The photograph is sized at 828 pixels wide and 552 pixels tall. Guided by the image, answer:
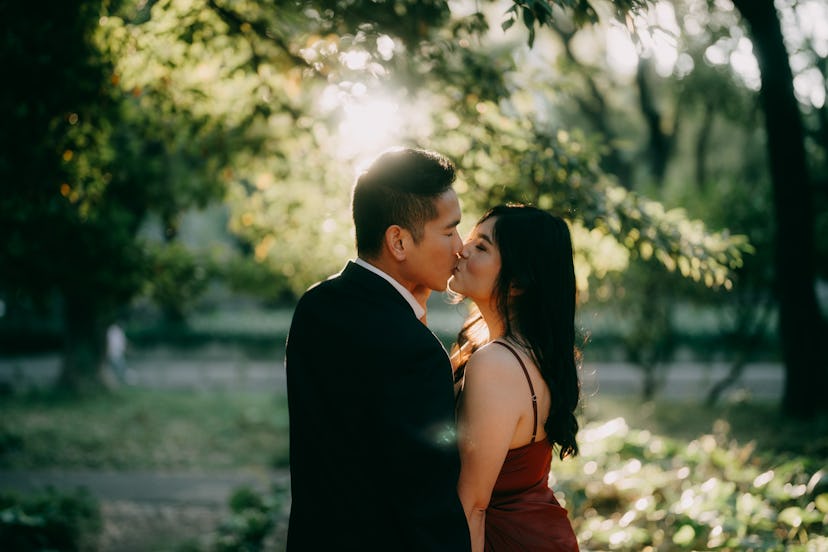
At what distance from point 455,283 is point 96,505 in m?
5.29

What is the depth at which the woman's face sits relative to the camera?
2.80m

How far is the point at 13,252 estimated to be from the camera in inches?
223

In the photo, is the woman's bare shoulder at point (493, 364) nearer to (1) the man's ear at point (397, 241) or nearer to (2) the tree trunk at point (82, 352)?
(1) the man's ear at point (397, 241)

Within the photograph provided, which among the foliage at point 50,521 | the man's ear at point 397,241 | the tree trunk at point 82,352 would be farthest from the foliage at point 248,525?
the tree trunk at point 82,352

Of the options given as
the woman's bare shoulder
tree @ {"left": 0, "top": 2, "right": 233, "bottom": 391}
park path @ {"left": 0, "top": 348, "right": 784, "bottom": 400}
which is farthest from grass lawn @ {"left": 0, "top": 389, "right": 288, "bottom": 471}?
the woman's bare shoulder

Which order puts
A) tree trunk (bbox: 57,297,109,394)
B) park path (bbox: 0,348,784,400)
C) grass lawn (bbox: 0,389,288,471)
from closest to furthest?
grass lawn (bbox: 0,389,288,471) → tree trunk (bbox: 57,297,109,394) → park path (bbox: 0,348,784,400)

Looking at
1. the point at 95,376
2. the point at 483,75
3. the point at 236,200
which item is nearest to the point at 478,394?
the point at 483,75

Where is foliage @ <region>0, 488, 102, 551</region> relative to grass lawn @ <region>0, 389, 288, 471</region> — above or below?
above

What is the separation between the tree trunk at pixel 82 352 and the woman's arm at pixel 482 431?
46.8 ft

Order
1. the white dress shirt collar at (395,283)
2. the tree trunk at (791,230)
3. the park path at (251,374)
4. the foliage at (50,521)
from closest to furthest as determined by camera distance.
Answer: the white dress shirt collar at (395,283)
the foliage at (50,521)
the tree trunk at (791,230)
the park path at (251,374)

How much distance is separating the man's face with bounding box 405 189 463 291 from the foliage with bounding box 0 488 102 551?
464cm

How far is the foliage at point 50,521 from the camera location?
553 centimetres

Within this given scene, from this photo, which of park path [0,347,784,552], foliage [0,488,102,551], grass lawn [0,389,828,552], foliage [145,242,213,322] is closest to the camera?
grass lawn [0,389,828,552]

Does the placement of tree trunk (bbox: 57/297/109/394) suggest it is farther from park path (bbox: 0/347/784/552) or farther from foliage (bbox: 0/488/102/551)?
foliage (bbox: 0/488/102/551)
